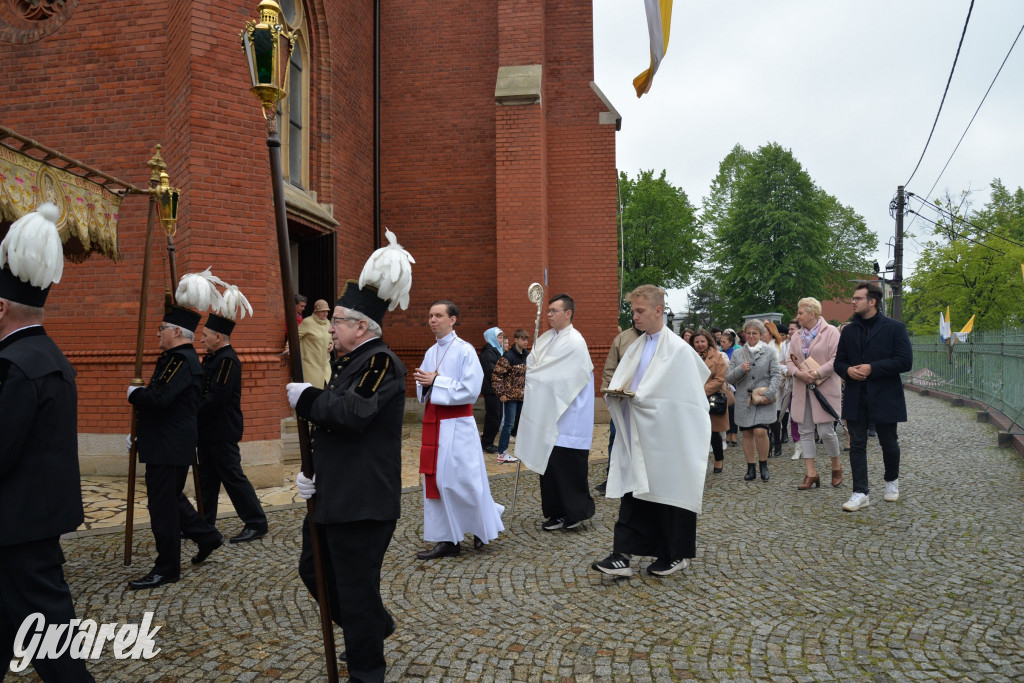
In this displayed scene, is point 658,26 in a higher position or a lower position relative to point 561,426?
higher

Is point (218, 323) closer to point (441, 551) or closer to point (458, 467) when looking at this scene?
point (458, 467)

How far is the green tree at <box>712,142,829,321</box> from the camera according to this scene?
33.4m

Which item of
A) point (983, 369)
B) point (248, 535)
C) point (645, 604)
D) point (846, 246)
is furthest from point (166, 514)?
point (846, 246)

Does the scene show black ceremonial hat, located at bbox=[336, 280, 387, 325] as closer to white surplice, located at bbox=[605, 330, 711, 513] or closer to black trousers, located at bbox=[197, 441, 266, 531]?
white surplice, located at bbox=[605, 330, 711, 513]

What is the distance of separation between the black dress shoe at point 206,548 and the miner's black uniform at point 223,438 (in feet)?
1.92

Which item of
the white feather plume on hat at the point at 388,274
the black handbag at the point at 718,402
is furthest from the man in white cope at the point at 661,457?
the black handbag at the point at 718,402

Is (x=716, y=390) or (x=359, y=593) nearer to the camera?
(x=359, y=593)

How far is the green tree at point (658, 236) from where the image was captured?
124 feet

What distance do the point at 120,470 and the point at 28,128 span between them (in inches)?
177

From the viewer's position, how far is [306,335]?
952 cm

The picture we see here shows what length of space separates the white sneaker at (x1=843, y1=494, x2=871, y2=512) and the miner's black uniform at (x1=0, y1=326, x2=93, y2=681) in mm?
6119

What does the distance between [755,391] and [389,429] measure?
601 cm

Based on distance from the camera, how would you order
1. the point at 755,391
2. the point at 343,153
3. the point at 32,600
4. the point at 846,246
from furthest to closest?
the point at 846,246
the point at 343,153
the point at 755,391
the point at 32,600

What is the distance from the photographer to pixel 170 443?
4.78 meters
